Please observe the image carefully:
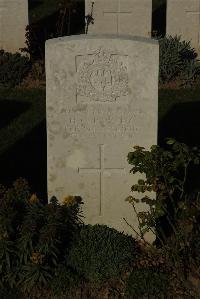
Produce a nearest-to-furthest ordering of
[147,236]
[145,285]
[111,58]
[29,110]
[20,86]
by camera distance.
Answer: [145,285] < [111,58] < [147,236] < [29,110] < [20,86]

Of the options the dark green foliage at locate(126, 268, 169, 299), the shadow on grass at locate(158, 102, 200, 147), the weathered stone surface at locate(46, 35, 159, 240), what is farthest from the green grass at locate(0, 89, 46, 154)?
the dark green foliage at locate(126, 268, 169, 299)

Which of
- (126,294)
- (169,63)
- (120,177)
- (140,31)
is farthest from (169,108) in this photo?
(126,294)

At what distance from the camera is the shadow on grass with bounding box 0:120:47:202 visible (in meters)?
7.82

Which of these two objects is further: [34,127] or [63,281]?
[34,127]

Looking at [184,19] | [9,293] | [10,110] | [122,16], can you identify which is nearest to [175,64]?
[184,19]

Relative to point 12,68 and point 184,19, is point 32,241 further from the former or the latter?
point 184,19

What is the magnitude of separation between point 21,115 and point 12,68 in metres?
1.85

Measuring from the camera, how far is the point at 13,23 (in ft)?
40.5

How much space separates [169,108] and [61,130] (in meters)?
4.48

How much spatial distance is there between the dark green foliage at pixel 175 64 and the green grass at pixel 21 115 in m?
2.05

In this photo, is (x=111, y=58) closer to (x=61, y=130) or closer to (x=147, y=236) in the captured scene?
(x=61, y=130)

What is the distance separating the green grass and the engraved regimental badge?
274cm

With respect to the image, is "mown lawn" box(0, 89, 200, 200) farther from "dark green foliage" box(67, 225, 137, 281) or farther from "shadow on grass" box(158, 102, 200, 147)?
"dark green foliage" box(67, 225, 137, 281)

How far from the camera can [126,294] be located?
18.8ft
